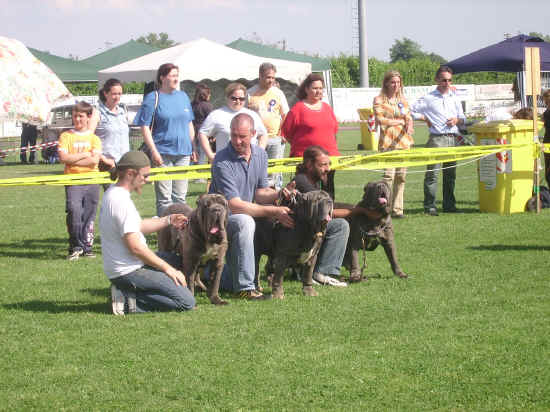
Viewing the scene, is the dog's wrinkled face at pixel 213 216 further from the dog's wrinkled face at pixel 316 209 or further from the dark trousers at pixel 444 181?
the dark trousers at pixel 444 181

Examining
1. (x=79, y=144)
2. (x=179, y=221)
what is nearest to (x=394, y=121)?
(x=79, y=144)

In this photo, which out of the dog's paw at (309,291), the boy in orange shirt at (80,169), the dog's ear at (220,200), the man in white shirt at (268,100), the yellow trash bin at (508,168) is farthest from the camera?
the yellow trash bin at (508,168)

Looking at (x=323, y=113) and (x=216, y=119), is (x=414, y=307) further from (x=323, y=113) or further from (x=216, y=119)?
(x=216, y=119)

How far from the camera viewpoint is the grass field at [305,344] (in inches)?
163

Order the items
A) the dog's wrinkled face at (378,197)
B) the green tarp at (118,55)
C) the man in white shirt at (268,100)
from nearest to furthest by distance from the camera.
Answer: the dog's wrinkled face at (378,197)
the man in white shirt at (268,100)
the green tarp at (118,55)

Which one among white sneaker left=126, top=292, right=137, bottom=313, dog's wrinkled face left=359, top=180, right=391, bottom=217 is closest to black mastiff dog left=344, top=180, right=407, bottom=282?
dog's wrinkled face left=359, top=180, right=391, bottom=217

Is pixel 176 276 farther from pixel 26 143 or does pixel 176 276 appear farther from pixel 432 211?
pixel 26 143

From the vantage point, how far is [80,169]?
8328mm

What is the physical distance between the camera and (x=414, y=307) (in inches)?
235

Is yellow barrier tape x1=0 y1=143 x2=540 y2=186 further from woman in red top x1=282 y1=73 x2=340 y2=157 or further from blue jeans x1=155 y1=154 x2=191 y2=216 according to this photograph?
woman in red top x1=282 y1=73 x2=340 y2=157

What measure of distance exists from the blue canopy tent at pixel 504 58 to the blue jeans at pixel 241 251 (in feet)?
52.5

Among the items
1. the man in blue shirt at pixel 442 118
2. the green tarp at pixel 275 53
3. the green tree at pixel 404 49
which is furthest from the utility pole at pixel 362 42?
the green tree at pixel 404 49

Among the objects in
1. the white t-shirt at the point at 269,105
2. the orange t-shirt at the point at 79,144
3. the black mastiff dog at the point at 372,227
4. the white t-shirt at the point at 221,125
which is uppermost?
the white t-shirt at the point at 269,105

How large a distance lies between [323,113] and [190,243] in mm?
3148
